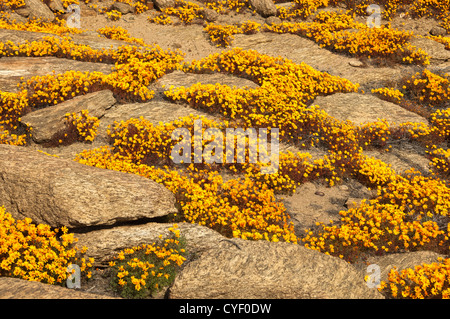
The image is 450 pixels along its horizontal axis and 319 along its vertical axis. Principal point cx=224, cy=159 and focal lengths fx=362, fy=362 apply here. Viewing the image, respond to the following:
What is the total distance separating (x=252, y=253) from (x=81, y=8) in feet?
67.0

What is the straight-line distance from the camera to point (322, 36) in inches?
770

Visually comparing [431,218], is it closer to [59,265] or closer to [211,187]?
[211,187]

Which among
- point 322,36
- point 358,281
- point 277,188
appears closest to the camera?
point 358,281

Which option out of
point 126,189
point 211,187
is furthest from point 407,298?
point 126,189

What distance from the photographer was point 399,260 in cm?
791

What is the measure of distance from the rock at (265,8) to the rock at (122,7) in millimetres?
7776

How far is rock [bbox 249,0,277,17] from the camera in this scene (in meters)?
22.5

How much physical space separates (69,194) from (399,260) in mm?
7071

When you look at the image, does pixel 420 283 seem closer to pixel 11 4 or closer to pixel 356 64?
pixel 356 64

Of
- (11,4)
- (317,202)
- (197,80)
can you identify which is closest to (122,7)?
(11,4)

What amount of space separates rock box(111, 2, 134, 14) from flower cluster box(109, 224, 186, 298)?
1806cm

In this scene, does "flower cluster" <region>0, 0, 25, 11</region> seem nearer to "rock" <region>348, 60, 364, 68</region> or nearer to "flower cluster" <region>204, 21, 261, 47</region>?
"flower cluster" <region>204, 21, 261, 47</region>

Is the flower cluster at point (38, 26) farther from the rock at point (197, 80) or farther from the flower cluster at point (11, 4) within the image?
the rock at point (197, 80)

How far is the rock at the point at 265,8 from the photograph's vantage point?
22547 mm
